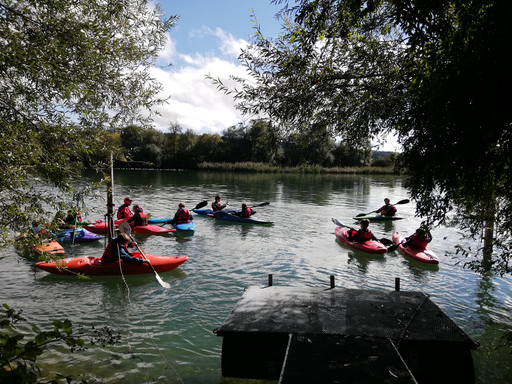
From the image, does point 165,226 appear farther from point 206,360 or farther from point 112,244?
point 206,360

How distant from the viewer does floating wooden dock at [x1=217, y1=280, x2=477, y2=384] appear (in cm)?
365

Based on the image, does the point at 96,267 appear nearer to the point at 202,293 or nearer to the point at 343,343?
the point at 202,293

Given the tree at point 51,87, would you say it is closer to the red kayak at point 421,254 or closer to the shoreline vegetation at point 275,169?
the red kayak at point 421,254

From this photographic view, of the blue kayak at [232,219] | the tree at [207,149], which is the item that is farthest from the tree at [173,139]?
the blue kayak at [232,219]

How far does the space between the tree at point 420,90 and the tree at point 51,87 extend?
2.30 m

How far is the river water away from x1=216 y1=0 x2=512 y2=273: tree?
3.10m

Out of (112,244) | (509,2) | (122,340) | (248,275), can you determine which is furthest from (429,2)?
(112,244)

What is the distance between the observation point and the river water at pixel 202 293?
5492mm

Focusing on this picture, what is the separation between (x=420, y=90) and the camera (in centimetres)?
440

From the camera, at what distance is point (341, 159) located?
60.3 metres

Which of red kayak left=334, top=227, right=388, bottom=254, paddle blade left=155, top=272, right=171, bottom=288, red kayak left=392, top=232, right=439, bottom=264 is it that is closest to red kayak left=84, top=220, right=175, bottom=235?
paddle blade left=155, top=272, right=171, bottom=288

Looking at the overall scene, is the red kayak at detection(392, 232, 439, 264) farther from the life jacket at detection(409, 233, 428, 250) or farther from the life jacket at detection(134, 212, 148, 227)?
the life jacket at detection(134, 212, 148, 227)

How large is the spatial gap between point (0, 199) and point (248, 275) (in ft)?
19.9

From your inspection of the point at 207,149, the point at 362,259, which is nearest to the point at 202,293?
the point at 362,259
